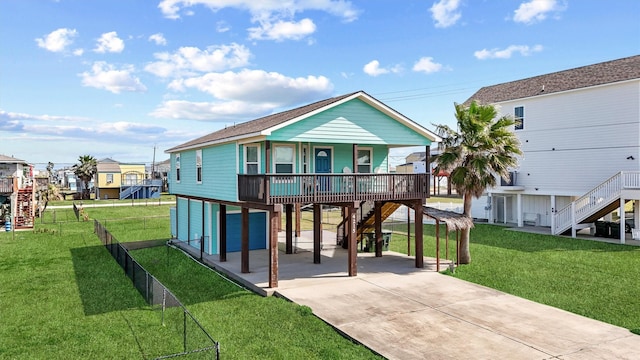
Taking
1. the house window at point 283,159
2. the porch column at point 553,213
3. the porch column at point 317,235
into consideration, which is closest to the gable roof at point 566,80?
the porch column at point 553,213

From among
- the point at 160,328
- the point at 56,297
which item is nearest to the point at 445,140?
the point at 160,328

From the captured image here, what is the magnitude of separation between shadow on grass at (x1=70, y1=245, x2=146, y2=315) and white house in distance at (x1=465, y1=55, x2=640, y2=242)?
61.3 ft

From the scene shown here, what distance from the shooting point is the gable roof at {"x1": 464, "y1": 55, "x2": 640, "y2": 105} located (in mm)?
25938

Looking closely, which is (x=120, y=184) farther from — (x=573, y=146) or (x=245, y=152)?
(x=573, y=146)

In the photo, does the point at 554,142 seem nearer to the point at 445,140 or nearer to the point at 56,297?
the point at 445,140

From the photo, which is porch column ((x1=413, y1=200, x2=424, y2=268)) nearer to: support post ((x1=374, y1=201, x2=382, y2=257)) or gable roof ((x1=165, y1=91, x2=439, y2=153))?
support post ((x1=374, y1=201, x2=382, y2=257))

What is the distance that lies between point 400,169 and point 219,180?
61680 millimetres

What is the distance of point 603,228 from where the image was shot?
25.7m

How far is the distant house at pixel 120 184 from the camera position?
208 ft

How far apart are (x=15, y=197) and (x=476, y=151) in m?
31.7

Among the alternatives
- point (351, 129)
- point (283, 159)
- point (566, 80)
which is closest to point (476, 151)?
point (351, 129)

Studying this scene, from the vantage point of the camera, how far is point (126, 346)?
1013 centimetres

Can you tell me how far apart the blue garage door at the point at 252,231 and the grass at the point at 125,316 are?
2.31 m

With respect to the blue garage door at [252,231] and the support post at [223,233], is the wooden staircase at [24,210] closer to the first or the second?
the blue garage door at [252,231]
